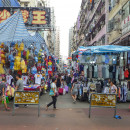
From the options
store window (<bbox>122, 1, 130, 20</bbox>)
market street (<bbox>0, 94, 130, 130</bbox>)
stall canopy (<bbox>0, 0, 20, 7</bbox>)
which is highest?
stall canopy (<bbox>0, 0, 20, 7</bbox>)

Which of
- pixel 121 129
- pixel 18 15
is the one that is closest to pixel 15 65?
pixel 18 15

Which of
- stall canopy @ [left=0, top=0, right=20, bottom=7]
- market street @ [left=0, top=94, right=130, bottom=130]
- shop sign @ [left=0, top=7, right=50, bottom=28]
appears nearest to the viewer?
market street @ [left=0, top=94, right=130, bottom=130]

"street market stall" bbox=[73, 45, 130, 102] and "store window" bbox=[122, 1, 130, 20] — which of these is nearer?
"street market stall" bbox=[73, 45, 130, 102]

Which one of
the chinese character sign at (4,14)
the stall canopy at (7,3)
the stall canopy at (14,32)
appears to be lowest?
the stall canopy at (14,32)

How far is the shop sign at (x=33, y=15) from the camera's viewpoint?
27547 millimetres

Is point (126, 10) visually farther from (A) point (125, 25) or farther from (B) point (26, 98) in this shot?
(B) point (26, 98)

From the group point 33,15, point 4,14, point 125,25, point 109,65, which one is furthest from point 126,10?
point 4,14

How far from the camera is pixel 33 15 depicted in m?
28.0

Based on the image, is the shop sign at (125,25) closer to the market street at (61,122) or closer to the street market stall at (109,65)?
the street market stall at (109,65)

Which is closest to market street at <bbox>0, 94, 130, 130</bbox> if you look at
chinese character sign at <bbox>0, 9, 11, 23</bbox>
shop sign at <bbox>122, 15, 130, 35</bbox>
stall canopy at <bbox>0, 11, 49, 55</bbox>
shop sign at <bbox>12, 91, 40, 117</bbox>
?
shop sign at <bbox>12, 91, 40, 117</bbox>

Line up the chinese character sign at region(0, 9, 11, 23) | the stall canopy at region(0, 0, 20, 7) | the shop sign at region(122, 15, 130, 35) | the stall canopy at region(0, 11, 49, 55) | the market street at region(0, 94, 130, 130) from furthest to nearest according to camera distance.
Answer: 1. the stall canopy at region(0, 0, 20, 7)
2. the chinese character sign at region(0, 9, 11, 23)
3. the shop sign at region(122, 15, 130, 35)
4. the stall canopy at region(0, 11, 49, 55)
5. the market street at region(0, 94, 130, 130)

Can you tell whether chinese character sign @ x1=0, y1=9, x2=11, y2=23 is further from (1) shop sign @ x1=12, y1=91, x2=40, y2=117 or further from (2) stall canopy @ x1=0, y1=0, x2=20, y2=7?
(1) shop sign @ x1=12, y1=91, x2=40, y2=117

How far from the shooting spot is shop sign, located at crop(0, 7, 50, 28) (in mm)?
27547

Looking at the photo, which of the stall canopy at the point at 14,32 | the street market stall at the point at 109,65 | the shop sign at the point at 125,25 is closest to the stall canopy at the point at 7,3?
the shop sign at the point at 125,25
